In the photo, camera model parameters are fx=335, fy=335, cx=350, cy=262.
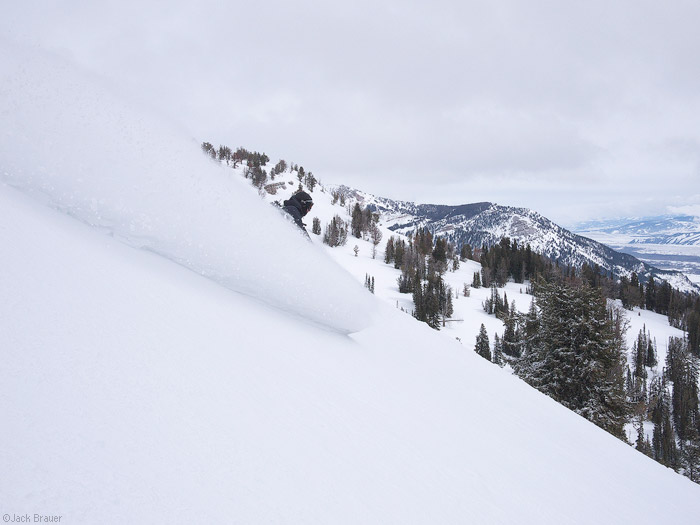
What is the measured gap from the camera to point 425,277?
2719 inches

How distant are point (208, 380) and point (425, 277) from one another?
227ft

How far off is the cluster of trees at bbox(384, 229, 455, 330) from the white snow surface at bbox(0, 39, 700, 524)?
1874 inches

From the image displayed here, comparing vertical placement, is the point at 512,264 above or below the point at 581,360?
above

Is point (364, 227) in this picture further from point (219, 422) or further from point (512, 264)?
point (219, 422)

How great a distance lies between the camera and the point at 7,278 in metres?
1.75

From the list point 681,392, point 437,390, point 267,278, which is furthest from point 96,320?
point 681,392

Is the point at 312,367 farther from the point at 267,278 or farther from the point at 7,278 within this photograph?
the point at 7,278

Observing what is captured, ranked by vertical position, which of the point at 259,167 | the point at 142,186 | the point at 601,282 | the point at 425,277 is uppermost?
the point at 259,167

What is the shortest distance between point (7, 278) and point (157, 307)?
2.38 ft

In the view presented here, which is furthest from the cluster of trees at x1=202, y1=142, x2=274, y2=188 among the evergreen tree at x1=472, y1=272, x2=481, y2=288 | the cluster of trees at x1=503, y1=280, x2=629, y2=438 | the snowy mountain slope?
the snowy mountain slope

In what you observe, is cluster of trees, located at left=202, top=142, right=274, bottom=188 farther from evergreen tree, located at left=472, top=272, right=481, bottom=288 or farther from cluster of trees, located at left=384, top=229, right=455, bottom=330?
evergreen tree, located at left=472, top=272, right=481, bottom=288

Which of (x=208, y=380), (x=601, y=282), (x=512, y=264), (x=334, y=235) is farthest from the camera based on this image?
(x=512, y=264)

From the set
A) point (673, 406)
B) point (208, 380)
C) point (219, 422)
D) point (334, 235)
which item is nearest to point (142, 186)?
point (208, 380)

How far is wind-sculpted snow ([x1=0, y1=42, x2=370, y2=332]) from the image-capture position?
2859 mm
